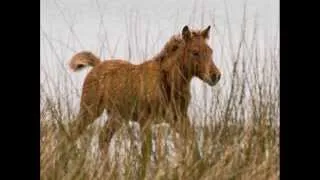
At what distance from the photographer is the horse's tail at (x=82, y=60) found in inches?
151

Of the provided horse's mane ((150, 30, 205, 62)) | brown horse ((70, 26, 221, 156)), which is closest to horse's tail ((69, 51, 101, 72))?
brown horse ((70, 26, 221, 156))

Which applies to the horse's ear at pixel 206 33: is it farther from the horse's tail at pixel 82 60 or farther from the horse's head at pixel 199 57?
the horse's tail at pixel 82 60

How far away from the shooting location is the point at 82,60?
155 inches

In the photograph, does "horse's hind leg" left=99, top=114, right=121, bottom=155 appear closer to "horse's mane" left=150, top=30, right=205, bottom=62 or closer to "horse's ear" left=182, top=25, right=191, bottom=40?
"horse's mane" left=150, top=30, right=205, bottom=62

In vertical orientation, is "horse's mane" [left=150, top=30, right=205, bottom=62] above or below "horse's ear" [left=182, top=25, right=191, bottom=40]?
below

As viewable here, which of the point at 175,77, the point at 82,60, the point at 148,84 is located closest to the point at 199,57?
the point at 175,77

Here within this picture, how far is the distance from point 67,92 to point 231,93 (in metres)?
0.80

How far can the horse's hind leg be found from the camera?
3557 millimetres
